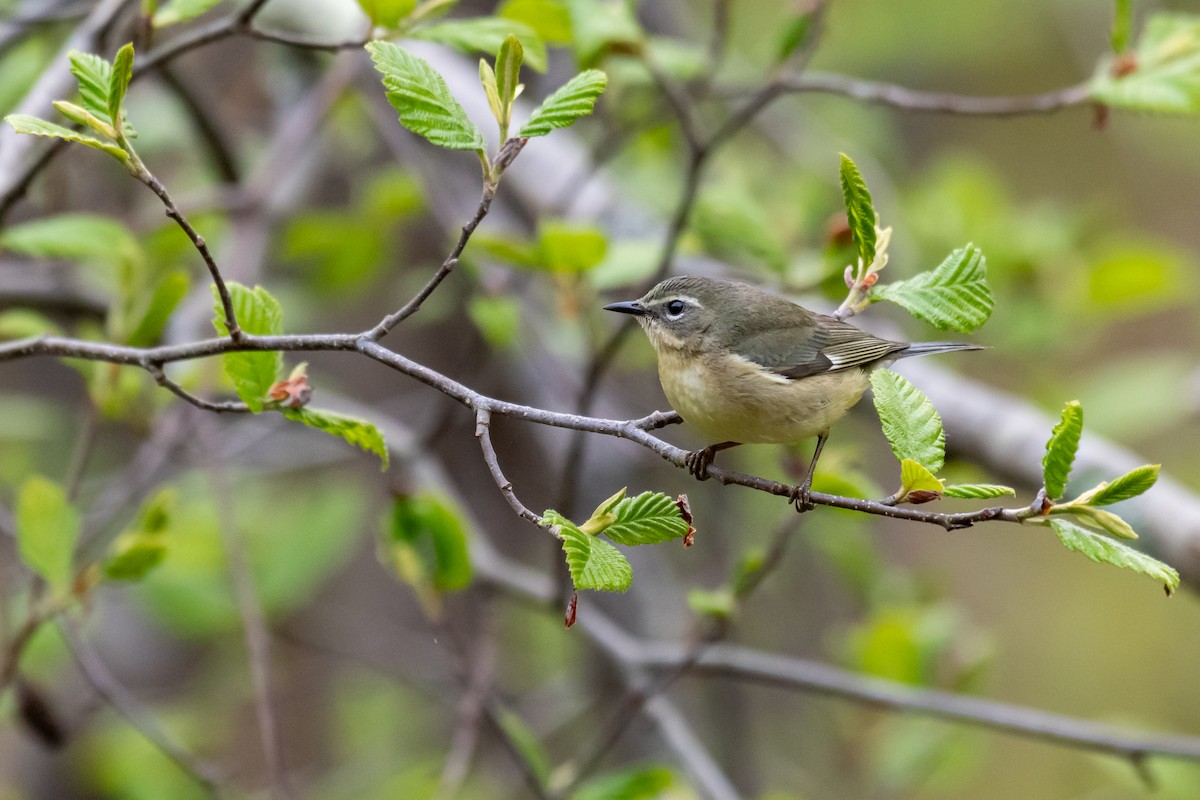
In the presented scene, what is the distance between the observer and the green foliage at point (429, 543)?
239 centimetres

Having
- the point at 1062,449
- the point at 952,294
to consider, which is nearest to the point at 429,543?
the point at 952,294

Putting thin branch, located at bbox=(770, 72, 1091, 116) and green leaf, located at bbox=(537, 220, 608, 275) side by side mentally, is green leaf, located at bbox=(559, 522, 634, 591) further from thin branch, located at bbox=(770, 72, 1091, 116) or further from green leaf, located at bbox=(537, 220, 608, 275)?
thin branch, located at bbox=(770, 72, 1091, 116)

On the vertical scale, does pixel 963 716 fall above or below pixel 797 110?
below

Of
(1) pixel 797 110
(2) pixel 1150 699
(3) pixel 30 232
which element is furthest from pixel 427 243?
(2) pixel 1150 699

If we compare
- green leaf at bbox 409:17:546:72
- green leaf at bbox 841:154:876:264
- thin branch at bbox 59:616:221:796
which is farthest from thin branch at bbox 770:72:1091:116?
thin branch at bbox 59:616:221:796

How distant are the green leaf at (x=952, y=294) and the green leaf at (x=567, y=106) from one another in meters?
0.55

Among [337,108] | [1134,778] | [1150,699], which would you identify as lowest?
[1150,699]

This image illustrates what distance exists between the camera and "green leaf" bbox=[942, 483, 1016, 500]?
1.39 m

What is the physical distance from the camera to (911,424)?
152 centimetres

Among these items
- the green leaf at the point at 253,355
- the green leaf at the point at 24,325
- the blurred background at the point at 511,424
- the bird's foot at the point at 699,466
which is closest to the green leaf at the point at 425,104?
the green leaf at the point at 253,355

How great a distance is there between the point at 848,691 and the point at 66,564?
75.7 inches

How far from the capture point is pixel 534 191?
3.86m

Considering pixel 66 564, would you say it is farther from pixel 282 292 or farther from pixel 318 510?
pixel 282 292

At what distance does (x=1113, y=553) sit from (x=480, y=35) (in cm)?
145
